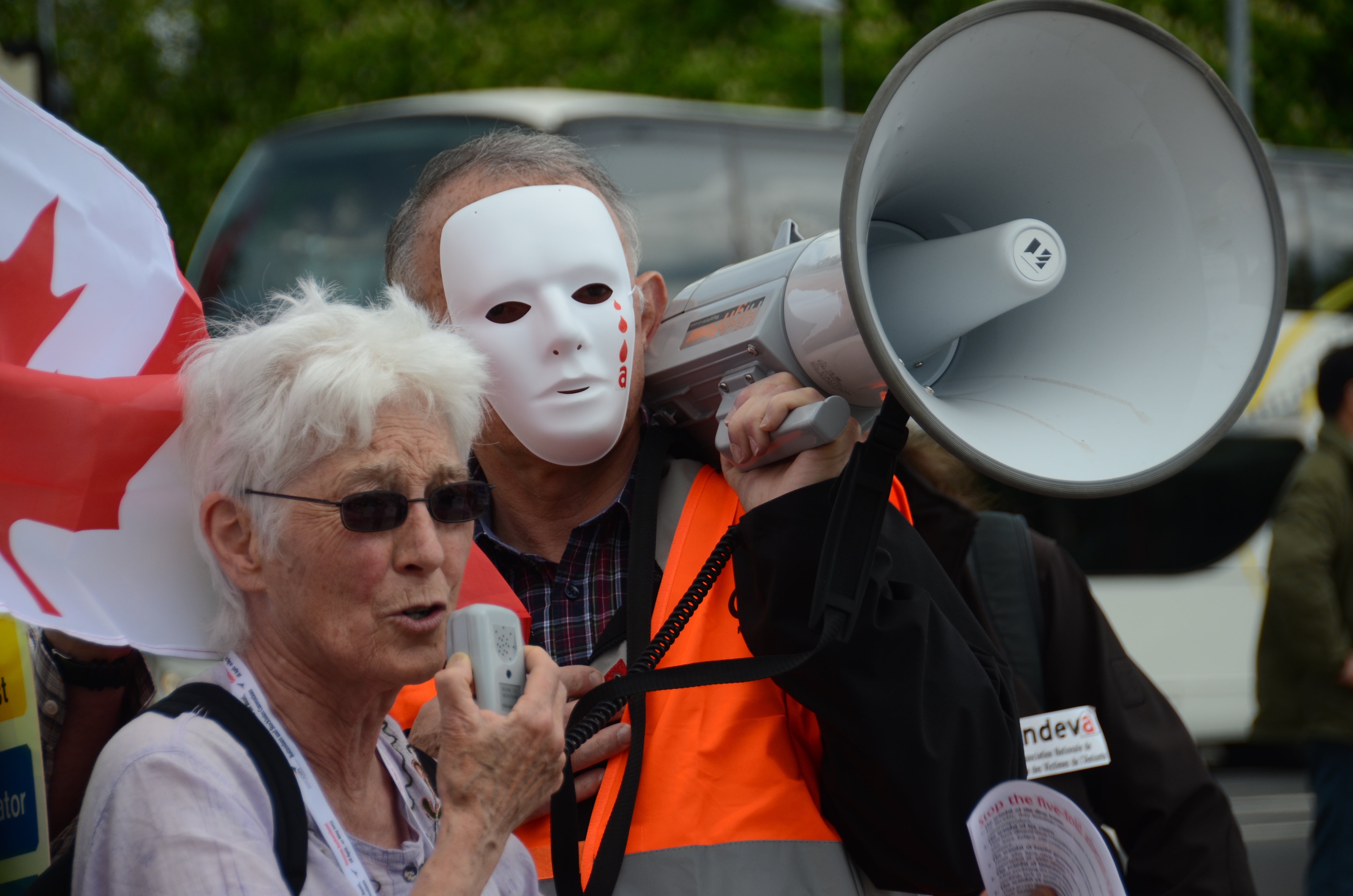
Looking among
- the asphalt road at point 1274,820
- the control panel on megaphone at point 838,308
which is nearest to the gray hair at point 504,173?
the control panel on megaphone at point 838,308

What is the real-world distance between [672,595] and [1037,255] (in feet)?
2.43

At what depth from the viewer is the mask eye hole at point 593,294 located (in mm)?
2234

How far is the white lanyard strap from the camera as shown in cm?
162

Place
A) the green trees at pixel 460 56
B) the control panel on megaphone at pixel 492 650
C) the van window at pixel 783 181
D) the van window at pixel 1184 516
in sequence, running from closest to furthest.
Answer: the control panel on megaphone at pixel 492 650, the van window at pixel 783 181, the van window at pixel 1184 516, the green trees at pixel 460 56

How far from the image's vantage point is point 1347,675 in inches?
185

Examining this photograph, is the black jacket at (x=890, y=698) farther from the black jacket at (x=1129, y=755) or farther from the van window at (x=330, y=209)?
the van window at (x=330, y=209)

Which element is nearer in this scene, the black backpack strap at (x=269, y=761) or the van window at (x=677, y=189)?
the black backpack strap at (x=269, y=761)

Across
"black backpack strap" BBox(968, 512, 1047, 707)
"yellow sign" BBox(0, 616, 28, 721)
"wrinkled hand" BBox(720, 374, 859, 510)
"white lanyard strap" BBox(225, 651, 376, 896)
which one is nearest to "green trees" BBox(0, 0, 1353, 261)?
"black backpack strap" BBox(968, 512, 1047, 707)

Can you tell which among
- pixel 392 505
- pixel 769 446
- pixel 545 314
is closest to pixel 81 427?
pixel 392 505

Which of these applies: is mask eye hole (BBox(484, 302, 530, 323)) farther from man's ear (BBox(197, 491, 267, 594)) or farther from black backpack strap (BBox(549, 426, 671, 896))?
man's ear (BBox(197, 491, 267, 594))

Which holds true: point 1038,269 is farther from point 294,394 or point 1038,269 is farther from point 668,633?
point 294,394

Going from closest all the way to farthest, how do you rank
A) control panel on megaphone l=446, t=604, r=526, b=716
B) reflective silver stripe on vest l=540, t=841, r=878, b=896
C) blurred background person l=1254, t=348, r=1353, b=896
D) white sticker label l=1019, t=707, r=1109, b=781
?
control panel on megaphone l=446, t=604, r=526, b=716, reflective silver stripe on vest l=540, t=841, r=878, b=896, white sticker label l=1019, t=707, r=1109, b=781, blurred background person l=1254, t=348, r=1353, b=896

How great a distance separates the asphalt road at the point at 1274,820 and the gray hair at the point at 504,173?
12.1 feet

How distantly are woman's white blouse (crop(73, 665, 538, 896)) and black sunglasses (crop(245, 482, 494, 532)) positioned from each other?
29 centimetres
